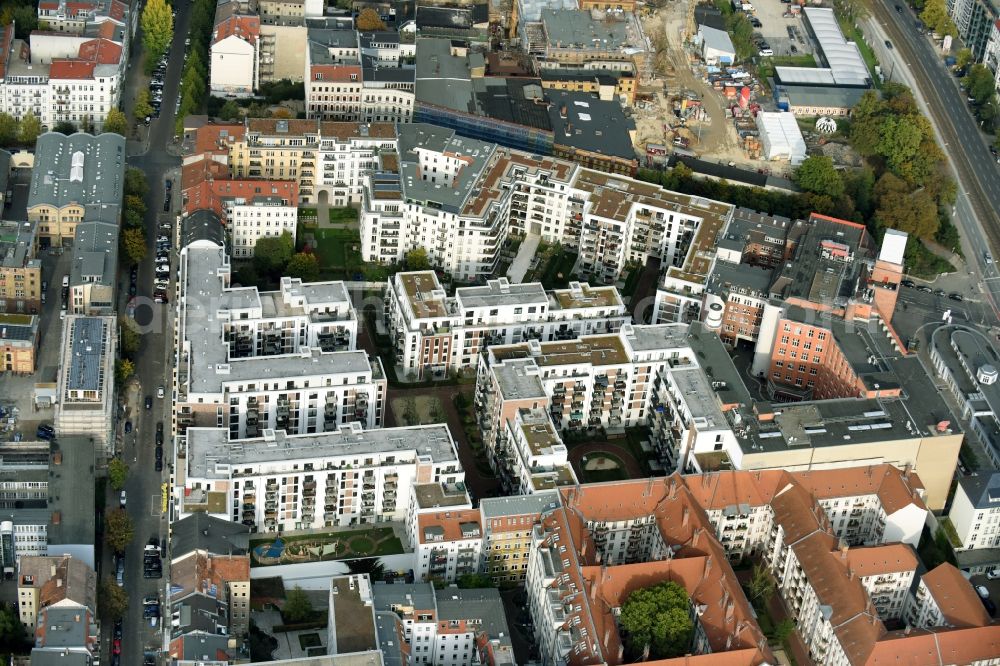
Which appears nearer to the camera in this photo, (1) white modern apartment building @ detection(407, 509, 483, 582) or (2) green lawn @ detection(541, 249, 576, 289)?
(1) white modern apartment building @ detection(407, 509, 483, 582)

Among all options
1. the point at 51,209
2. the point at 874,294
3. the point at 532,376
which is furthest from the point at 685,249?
the point at 51,209

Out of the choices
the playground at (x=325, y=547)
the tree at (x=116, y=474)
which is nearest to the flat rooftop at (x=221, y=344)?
the tree at (x=116, y=474)

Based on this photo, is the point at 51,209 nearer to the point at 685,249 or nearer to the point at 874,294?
the point at 685,249

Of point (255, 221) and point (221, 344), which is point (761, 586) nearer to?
point (221, 344)

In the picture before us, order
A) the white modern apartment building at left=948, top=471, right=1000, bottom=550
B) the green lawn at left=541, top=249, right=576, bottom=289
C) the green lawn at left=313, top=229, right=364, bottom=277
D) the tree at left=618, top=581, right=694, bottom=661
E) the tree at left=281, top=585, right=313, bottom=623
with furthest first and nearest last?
1. the green lawn at left=541, top=249, right=576, bottom=289
2. the green lawn at left=313, top=229, right=364, bottom=277
3. the white modern apartment building at left=948, top=471, right=1000, bottom=550
4. the tree at left=281, top=585, right=313, bottom=623
5. the tree at left=618, top=581, right=694, bottom=661

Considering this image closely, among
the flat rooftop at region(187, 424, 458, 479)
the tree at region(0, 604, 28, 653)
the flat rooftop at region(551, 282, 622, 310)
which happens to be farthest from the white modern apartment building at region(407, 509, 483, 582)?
the tree at region(0, 604, 28, 653)

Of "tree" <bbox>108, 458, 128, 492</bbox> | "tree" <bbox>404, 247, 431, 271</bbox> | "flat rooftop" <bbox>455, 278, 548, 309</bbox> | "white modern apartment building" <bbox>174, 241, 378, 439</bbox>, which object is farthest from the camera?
"tree" <bbox>404, 247, 431, 271</bbox>

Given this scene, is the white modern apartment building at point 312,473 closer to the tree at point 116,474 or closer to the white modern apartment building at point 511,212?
the tree at point 116,474

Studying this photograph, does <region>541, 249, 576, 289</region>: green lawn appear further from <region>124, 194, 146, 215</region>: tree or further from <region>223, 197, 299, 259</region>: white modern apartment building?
<region>124, 194, 146, 215</region>: tree
